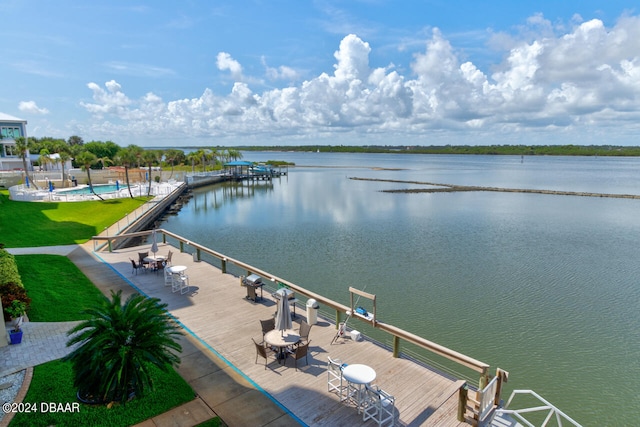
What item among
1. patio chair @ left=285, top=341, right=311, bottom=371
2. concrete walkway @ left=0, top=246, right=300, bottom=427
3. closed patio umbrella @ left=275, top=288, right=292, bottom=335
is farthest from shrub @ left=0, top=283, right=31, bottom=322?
patio chair @ left=285, top=341, right=311, bottom=371

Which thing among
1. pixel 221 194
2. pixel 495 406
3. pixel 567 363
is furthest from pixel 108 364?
pixel 221 194

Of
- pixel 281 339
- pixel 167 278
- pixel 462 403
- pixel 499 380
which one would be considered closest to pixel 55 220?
pixel 167 278

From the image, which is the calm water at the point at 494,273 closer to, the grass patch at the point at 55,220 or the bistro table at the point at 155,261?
the grass patch at the point at 55,220

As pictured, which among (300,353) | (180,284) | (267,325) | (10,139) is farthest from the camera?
(10,139)

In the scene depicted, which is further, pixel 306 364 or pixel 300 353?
pixel 306 364

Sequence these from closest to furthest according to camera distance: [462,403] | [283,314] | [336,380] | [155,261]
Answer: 1. [462,403]
2. [336,380]
3. [283,314]
4. [155,261]

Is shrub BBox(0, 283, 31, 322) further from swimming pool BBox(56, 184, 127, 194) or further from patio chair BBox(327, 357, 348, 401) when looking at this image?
swimming pool BBox(56, 184, 127, 194)

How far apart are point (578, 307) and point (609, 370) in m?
5.00

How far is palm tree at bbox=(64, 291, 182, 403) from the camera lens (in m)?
6.49

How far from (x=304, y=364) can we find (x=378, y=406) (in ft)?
8.34

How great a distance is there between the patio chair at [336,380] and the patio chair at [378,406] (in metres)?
0.58

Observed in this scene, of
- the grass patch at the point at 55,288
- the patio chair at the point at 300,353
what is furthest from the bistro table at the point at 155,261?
the patio chair at the point at 300,353

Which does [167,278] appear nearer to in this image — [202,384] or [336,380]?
[202,384]

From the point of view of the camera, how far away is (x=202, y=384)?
7844 millimetres
